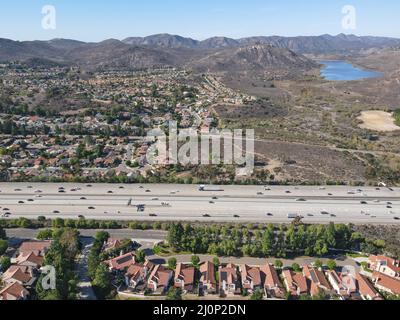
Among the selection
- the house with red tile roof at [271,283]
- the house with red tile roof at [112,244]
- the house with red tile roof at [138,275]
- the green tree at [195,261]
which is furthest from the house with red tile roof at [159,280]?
the house with red tile roof at [271,283]

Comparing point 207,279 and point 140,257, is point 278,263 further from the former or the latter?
point 140,257

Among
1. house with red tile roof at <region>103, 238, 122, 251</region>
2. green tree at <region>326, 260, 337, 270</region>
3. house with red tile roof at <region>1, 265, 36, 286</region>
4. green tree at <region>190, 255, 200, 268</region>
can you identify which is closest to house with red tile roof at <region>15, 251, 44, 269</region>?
house with red tile roof at <region>1, 265, 36, 286</region>

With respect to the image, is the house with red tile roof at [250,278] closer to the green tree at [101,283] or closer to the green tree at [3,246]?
the green tree at [101,283]

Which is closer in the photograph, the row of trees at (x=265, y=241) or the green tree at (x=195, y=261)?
the green tree at (x=195, y=261)

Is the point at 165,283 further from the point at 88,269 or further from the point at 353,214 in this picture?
the point at 353,214

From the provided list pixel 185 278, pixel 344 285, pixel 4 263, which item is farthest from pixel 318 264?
pixel 4 263

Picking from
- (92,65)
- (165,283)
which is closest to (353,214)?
(165,283)
